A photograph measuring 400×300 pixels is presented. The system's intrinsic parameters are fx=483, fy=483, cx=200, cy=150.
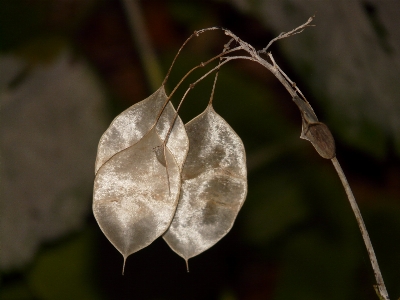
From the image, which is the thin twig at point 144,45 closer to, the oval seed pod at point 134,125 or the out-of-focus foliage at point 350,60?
the out-of-focus foliage at point 350,60

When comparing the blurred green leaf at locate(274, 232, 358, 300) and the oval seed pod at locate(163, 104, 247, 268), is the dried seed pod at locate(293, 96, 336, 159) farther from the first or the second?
the blurred green leaf at locate(274, 232, 358, 300)

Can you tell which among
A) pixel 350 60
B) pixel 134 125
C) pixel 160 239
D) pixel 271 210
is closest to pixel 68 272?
pixel 160 239

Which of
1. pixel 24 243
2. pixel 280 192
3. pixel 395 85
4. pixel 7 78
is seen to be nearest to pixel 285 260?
pixel 280 192

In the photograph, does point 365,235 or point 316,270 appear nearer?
point 365,235

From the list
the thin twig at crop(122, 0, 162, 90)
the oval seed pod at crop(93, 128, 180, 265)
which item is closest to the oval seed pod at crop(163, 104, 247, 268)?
the oval seed pod at crop(93, 128, 180, 265)

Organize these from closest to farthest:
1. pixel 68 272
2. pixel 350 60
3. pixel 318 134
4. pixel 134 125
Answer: pixel 318 134 → pixel 134 125 → pixel 350 60 → pixel 68 272

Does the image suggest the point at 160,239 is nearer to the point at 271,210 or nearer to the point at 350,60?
the point at 271,210

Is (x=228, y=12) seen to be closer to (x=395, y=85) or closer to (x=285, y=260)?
(x=395, y=85)
